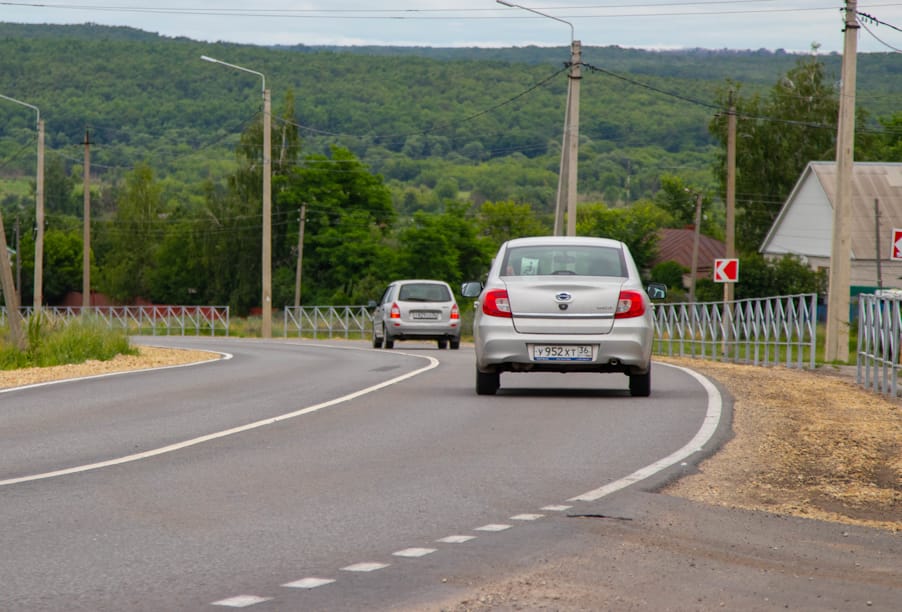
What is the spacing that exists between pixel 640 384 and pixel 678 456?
5.68 metres

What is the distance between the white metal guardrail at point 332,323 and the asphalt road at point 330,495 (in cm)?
4152

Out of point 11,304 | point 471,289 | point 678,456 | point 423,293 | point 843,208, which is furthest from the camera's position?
point 423,293

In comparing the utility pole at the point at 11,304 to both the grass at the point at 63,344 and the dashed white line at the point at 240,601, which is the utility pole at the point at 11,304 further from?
the dashed white line at the point at 240,601

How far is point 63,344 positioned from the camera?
25.4 meters

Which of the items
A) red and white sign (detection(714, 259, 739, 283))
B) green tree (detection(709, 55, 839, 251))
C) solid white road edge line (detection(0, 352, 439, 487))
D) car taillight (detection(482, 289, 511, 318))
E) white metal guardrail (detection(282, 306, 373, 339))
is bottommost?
white metal guardrail (detection(282, 306, 373, 339))

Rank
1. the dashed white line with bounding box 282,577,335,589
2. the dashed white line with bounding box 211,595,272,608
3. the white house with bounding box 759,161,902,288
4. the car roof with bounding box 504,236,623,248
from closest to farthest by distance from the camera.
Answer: the dashed white line with bounding box 211,595,272,608 → the dashed white line with bounding box 282,577,335,589 → the car roof with bounding box 504,236,623,248 → the white house with bounding box 759,161,902,288

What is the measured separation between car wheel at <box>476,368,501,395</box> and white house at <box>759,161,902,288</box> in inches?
1716

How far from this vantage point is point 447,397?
648 inches

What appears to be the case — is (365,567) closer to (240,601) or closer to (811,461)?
(240,601)

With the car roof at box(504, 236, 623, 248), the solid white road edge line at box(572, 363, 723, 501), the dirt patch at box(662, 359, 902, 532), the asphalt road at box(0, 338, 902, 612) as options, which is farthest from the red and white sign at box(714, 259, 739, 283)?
the asphalt road at box(0, 338, 902, 612)

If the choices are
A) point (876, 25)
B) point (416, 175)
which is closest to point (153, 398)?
point (876, 25)

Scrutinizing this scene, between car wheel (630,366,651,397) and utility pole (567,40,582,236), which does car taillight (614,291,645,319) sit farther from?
utility pole (567,40,582,236)

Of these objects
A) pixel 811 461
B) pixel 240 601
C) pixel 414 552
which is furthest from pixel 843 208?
pixel 240 601

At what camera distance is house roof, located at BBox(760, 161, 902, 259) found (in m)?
63.8
